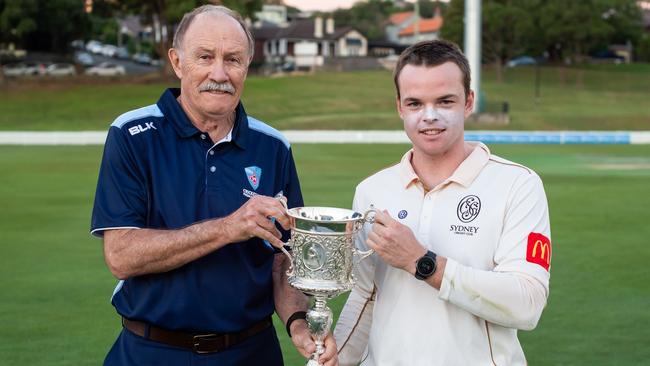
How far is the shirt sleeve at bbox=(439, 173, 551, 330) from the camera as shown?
282 cm

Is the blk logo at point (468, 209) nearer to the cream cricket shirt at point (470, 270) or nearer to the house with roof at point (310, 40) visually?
the cream cricket shirt at point (470, 270)

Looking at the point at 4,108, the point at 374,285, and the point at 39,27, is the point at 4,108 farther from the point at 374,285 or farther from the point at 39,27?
the point at 374,285

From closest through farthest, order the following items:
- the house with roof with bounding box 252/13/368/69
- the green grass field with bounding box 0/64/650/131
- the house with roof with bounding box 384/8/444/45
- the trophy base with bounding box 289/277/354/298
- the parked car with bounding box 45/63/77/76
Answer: the trophy base with bounding box 289/277/354/298
the green grass field with bounding box 0/64/650/131
the parked car with bounding box 45/63/77/76
the house with roof with bounding box 252/13/368/69
the house with roof with bounding box 384/8/444/45

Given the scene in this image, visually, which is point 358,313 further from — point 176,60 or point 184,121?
point 176,60

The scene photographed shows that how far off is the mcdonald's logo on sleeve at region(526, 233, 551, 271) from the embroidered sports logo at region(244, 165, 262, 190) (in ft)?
3.08

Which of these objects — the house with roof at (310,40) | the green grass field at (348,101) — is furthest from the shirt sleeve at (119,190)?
the house with roof at (310,40)

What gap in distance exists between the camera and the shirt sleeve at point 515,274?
2818 mm

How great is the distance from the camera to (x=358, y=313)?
3.26 m


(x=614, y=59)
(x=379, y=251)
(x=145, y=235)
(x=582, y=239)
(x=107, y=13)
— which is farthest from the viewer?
(x=614, y=59)

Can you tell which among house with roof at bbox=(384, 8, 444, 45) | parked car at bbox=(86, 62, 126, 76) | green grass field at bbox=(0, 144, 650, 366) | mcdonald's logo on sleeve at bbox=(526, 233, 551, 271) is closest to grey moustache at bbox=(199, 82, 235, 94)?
mcdonald's logo on sleeve at bbox=(526, 233, 551, 271)

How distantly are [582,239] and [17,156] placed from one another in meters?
14.1

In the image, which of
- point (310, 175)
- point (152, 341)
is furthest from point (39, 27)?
point (152, 341)

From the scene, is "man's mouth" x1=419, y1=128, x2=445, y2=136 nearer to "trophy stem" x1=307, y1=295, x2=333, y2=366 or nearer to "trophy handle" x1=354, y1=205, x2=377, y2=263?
"trophy handle" x1=354, y1=205, x2=377, y2=263

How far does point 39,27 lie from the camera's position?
56.1 meters
